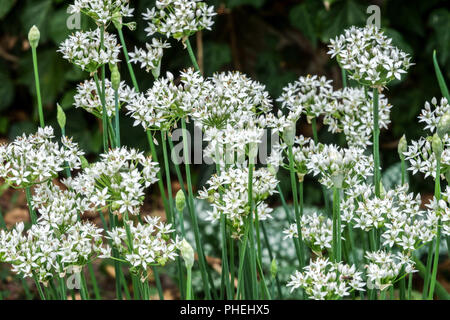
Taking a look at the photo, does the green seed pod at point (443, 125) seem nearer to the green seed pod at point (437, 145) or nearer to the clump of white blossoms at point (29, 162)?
the green seed pod at point (437, 145)

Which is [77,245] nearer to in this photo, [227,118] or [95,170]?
[95,170]

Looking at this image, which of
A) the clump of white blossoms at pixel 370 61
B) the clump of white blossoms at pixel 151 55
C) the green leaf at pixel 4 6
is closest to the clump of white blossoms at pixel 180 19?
the clump of white blossoms at pixel 151 55

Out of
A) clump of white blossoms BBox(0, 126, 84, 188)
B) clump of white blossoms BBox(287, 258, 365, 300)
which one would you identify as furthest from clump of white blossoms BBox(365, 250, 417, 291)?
clump of white blossoms BBox(0, 126, 84, 188)

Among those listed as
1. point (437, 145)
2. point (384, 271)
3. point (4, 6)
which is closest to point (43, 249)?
point (384, 271)

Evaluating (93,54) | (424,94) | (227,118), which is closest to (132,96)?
(93,54)

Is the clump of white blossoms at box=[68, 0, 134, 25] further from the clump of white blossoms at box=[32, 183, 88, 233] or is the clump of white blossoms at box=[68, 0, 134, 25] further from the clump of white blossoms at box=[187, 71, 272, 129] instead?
the clump of white blossoms at box=[32, 183, 88, 233]

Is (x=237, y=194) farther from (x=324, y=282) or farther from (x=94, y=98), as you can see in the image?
(x=94, y=98)

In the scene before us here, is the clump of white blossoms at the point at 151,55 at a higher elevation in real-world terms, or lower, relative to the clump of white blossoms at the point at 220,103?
higher
